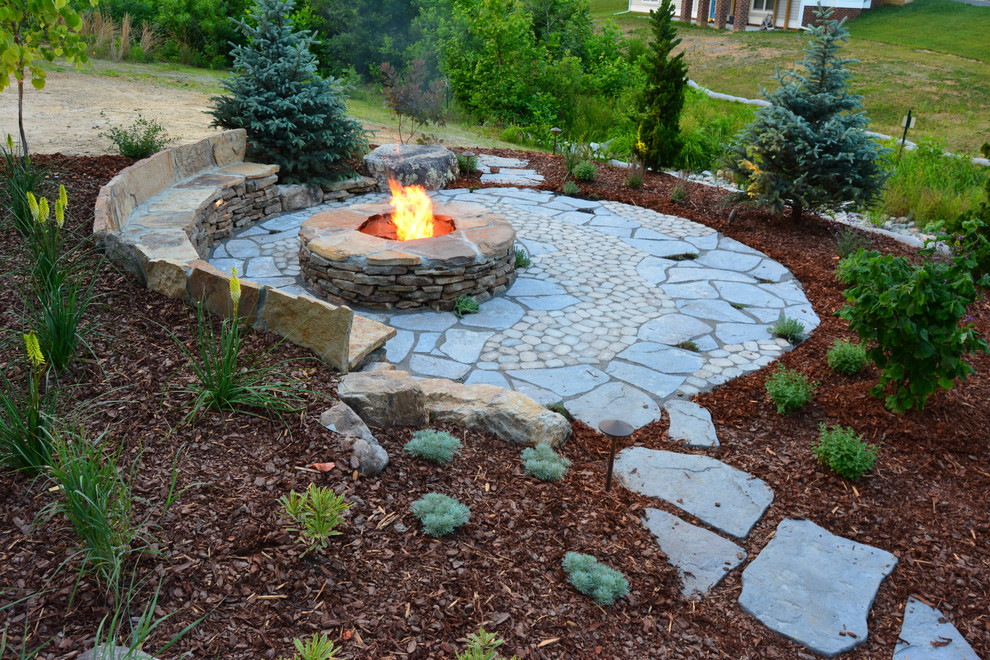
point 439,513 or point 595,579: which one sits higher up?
point 439,513

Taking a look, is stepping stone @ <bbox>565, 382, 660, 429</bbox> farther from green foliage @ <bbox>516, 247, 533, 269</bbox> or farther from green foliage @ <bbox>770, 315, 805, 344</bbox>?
green foliage @ <bbox>516, 247, 533, 269</bbox>

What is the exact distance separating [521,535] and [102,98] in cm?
1192

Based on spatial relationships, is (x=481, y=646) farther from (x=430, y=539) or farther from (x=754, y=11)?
(x=754, y=11)

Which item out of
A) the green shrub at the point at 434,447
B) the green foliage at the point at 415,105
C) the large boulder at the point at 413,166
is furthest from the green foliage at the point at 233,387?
the green foliage at the point at 415,105

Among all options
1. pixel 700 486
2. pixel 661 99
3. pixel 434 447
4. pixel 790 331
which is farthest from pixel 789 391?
pixel 661 99

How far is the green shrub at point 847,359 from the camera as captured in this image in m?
4.90

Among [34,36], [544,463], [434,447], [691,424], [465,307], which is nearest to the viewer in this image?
[434,447]

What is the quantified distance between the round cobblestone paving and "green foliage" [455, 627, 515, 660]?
2.13 metres

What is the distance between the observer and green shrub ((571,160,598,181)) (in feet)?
31.3

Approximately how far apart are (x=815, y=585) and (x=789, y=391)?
1.54 m

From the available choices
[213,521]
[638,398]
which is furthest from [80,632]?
[638,398]

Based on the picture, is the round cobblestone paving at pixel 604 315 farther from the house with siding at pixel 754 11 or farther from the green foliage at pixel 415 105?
the house with siding at pixel 754 11

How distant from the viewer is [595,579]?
9.47 feet

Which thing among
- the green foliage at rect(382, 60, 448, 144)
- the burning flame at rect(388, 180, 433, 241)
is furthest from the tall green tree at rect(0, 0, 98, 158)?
the green foliage at rect(382, 60, 448, 144)
